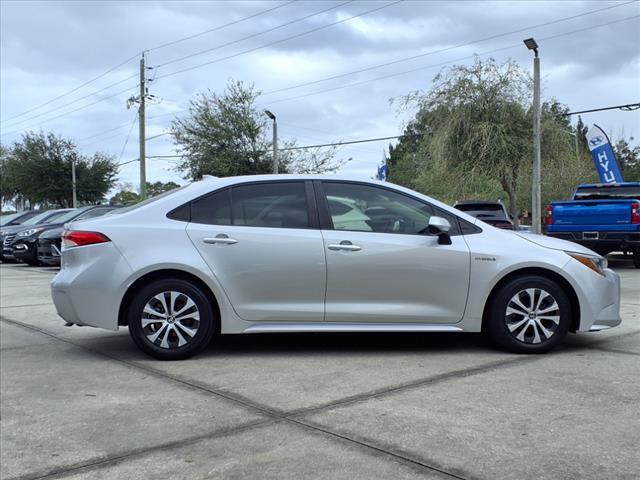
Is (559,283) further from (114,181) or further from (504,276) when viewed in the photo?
(114,181)

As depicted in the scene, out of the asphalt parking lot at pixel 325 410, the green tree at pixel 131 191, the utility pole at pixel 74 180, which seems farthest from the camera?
the green tree at pixel 131 191

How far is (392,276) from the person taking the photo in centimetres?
530

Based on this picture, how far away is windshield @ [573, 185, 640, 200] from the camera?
14.0m

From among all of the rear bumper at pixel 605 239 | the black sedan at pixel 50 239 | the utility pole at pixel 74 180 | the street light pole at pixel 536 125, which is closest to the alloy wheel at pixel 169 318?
the rear bumper at pixel 605 239

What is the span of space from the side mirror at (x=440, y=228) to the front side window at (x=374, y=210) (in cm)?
15

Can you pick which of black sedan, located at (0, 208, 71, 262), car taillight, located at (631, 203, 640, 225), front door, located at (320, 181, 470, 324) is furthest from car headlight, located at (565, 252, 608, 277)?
black sedan, located at (0, 208, 71, 262)

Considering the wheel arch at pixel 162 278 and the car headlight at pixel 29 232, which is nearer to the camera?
the wheel arch at pixel 162 278

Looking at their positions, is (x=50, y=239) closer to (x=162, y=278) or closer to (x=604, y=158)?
(x=162, y=278)

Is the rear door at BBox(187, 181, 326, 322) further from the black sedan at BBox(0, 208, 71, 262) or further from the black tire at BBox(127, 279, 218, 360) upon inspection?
the black sedan at BBox(0, 208, 71, 262)

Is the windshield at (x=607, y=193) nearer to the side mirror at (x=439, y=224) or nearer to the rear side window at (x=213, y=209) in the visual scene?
the side mirror at (x=439, y=224)

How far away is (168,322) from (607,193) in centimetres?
1221

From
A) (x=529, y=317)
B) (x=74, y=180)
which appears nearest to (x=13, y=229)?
(x=529, y=317)

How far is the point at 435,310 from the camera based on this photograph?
17.5 ft

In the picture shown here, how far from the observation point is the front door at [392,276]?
5.29m
